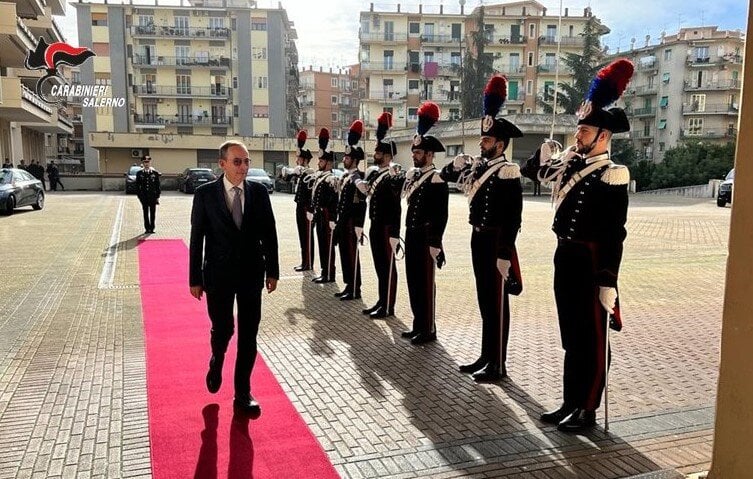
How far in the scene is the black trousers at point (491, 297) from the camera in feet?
17.7

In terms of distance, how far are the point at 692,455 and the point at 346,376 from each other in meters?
2.78

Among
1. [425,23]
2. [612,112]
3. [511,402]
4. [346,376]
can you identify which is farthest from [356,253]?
[425,23]

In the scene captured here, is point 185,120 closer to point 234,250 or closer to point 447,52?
point 447,52

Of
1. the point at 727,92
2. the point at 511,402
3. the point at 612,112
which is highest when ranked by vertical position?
the point at 727,92

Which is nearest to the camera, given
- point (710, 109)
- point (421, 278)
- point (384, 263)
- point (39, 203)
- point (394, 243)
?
point (421, 278)

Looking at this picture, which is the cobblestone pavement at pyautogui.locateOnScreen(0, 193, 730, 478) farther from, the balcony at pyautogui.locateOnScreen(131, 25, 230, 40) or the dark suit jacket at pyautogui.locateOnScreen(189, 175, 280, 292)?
the balcony at pyautogui.locateOnScreen(131, 25, 230, 40)

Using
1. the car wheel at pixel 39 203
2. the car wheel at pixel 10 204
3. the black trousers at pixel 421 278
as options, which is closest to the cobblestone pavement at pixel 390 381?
the black trousers at pixel 421 278

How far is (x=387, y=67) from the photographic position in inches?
2429

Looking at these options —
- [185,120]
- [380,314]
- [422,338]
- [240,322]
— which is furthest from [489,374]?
[185,120]

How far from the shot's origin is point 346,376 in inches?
216

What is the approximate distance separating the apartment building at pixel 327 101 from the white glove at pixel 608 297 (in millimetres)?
88403

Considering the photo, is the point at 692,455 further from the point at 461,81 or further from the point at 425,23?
the point at 425,23

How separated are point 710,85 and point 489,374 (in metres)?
70.7

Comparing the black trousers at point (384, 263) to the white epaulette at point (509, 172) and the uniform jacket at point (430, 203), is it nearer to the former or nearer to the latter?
the uniform jacket at point (430, 203)
